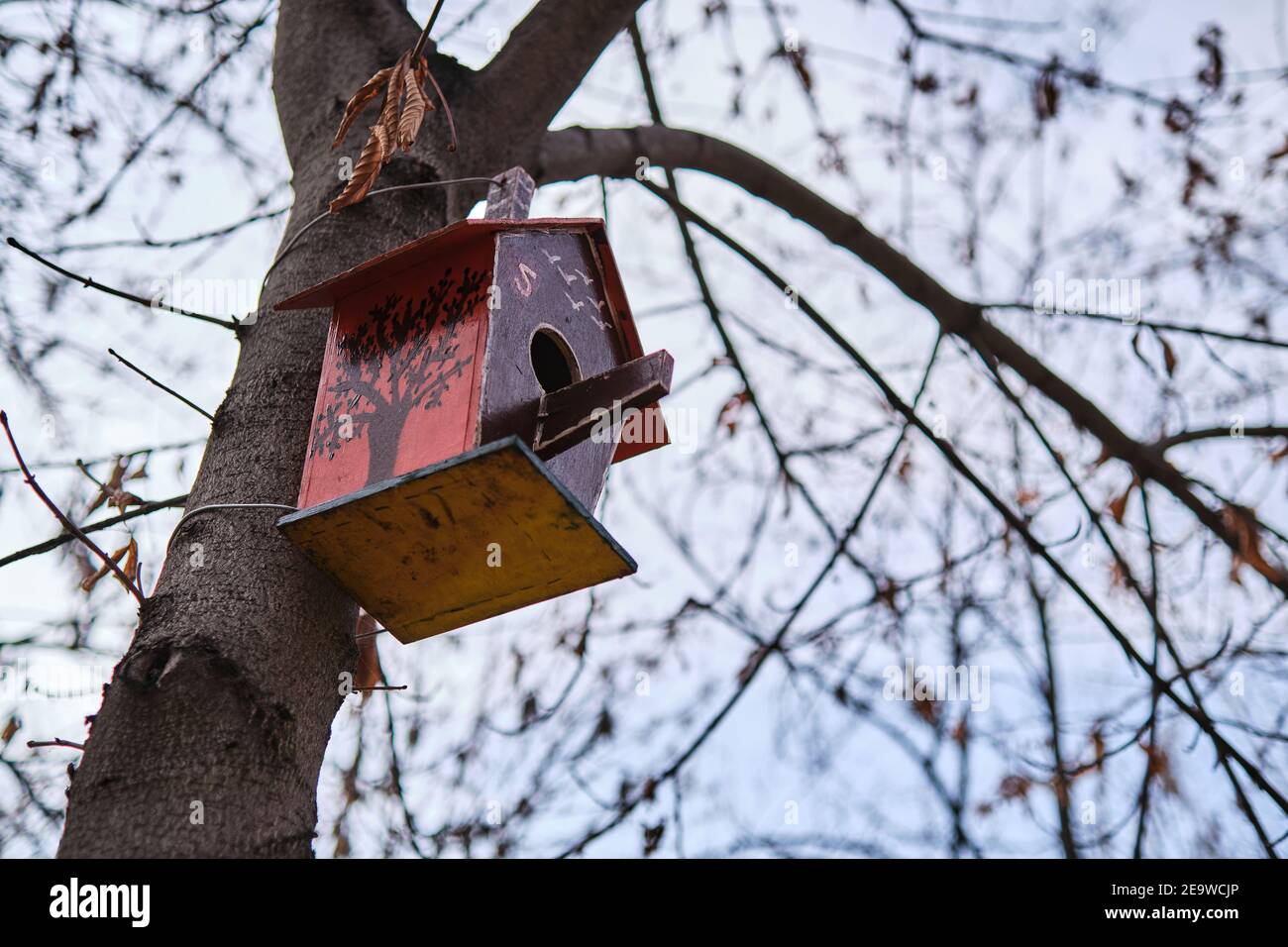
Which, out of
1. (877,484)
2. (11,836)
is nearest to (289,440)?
(877,484)

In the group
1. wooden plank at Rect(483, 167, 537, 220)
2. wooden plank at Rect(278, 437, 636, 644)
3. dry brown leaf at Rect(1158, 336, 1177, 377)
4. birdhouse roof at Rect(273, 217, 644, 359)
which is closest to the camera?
wooden plank at Rect(278, 437, 636, 644)

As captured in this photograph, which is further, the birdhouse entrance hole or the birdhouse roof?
the birdhouse entrance hole

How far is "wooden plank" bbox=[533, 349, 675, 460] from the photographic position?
6.26ft

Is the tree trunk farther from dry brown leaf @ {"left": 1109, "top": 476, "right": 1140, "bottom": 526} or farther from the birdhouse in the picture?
dry brown leaf @ {"left": 1109, "top": 476, "right": 1140, "bottom": 526}

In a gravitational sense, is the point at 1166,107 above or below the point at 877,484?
above

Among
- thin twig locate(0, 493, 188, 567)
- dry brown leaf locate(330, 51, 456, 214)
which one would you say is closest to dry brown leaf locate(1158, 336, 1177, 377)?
dry brown leaf locate(330, 51, 456, 214)

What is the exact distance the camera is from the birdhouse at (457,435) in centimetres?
182

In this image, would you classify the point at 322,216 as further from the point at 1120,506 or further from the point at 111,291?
the point at 1120,506

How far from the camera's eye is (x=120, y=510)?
7.37 feet

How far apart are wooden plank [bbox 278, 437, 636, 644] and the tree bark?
0.09 meters

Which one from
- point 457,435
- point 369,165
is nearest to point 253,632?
point 457,435
